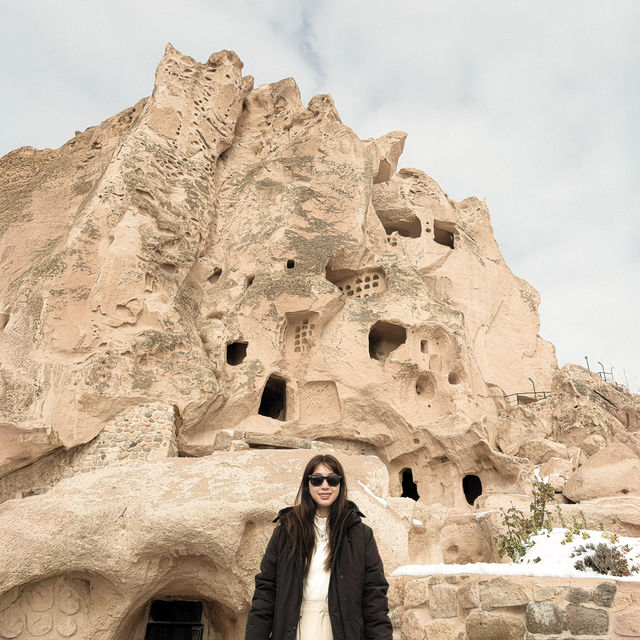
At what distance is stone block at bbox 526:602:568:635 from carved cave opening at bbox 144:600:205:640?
163 inches

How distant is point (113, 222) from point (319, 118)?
293 inches

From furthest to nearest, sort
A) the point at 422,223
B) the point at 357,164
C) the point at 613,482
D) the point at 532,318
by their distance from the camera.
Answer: the point at 532,318
the point at 422,223
the point at 357,164
the point at 613,482

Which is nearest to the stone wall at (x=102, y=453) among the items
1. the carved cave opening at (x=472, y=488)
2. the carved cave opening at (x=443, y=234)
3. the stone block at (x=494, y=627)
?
the stone block at (x=494, y=627)

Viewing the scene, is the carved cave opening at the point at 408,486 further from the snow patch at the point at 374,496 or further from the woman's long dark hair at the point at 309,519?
the woman's long dark hair at the point at 309,519

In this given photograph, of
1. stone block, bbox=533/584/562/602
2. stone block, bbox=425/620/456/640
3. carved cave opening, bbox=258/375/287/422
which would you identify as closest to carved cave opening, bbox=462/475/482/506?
carved cave opening, bbox=258/375/287/422

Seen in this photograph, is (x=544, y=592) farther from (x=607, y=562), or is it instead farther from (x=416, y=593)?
(x=416, y=593)

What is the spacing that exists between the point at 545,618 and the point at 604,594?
360mm

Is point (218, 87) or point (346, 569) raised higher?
point (218, 87)

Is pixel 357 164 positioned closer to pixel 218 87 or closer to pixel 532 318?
pixel 218 87

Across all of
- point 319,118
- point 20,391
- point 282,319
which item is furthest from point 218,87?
point 20,391

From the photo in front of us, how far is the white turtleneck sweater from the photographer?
2.63 m

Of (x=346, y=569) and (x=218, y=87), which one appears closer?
(x=346, y=569)

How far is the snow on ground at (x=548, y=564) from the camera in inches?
135

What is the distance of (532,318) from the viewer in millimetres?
20375
